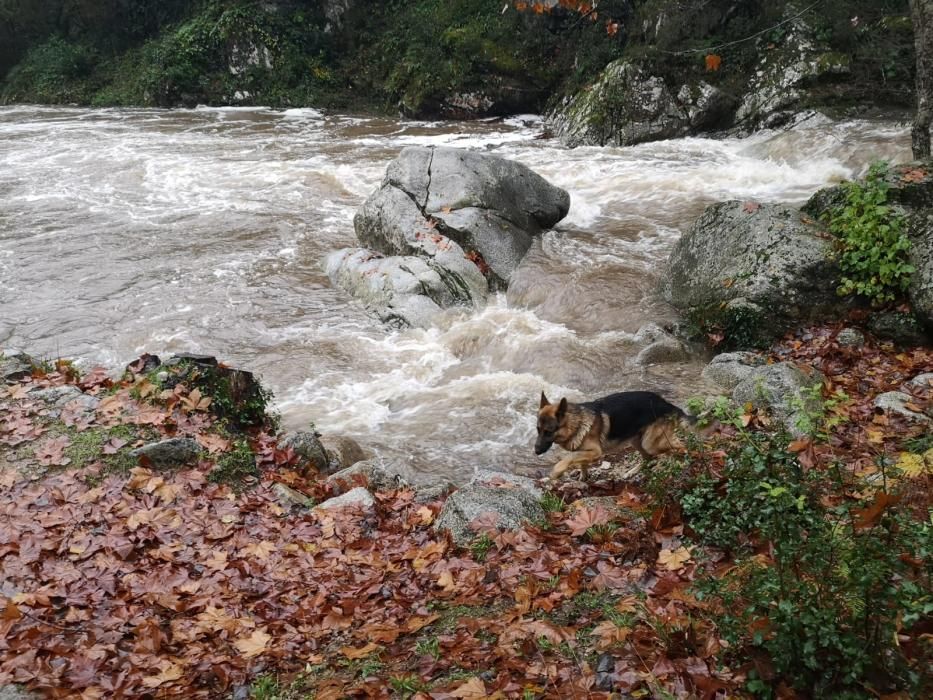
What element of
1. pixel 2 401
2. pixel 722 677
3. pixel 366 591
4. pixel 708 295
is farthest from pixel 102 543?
pixel 708 295

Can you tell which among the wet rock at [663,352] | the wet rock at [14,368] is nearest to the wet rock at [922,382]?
the wet rock at [663,352]

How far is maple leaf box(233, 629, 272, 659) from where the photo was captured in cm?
394

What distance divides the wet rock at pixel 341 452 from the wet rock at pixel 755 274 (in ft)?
16.2

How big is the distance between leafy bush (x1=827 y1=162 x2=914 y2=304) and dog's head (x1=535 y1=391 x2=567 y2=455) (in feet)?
15.4

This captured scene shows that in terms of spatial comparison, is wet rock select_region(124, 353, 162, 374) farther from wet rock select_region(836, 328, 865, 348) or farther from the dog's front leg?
wet rock select_region(836, 328, 865, 348)

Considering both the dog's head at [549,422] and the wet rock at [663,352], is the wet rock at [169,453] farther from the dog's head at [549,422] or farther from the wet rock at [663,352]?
the wet rock at [663,352]

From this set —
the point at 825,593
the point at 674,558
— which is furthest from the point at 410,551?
the point at 825,593

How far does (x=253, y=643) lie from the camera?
13.2ft

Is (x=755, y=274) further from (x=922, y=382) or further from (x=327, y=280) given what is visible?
(x=327, y=280)

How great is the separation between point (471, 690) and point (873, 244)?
25.9ft

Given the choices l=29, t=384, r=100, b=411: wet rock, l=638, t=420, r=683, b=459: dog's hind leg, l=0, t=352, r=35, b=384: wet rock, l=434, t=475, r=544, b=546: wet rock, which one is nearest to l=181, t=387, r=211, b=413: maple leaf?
l=29, t=384, r=100, b=411: wet rock

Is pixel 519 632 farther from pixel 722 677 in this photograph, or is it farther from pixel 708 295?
pixel 708 295

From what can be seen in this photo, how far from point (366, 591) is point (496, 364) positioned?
5.22 m

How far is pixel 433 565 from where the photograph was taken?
482 centimetres
